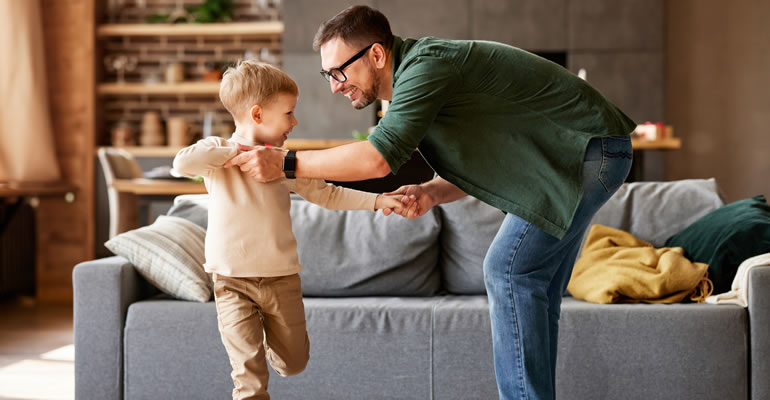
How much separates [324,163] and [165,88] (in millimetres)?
5046

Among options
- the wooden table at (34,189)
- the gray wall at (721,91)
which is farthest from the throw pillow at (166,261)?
the gray wall at (721,91)

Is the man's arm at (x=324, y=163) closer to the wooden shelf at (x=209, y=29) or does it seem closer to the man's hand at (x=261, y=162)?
the man's hand at (x=261, y=162)

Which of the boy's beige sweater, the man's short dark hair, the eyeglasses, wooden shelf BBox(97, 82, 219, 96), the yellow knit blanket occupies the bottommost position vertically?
the yellow knit blanket

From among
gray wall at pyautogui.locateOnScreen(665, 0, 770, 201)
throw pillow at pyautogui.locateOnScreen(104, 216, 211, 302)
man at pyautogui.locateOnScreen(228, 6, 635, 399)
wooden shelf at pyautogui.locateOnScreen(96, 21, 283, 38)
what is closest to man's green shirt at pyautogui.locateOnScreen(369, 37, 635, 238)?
man at pyautogui.locateOnScreen(228, 6, 635, 399)

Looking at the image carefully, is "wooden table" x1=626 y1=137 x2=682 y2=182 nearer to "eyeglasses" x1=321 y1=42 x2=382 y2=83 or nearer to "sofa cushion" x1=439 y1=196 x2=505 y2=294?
"sofa cushion" x1=439 y1=196 x2=505 y2=294

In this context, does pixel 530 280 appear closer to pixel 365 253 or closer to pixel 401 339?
pixel 401 339

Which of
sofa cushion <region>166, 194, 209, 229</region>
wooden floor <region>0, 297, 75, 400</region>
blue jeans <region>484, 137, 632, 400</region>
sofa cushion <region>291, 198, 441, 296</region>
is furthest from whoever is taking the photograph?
wooden floor <region>0, 297, 75, 400</region>

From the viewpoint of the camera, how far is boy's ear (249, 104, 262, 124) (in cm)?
172

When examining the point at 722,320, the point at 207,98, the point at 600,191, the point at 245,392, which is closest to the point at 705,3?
the point at 207,98

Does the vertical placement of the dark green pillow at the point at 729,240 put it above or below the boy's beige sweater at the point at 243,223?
below

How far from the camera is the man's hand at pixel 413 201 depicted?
1896 millimetres

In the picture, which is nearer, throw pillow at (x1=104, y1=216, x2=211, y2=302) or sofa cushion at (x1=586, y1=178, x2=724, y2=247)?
throw pillow at (x1=104, y1=216, x2=211, y2=302)

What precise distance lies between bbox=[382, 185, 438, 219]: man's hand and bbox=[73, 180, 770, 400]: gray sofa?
17.6 inches

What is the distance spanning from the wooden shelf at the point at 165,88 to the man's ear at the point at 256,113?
461 cm
